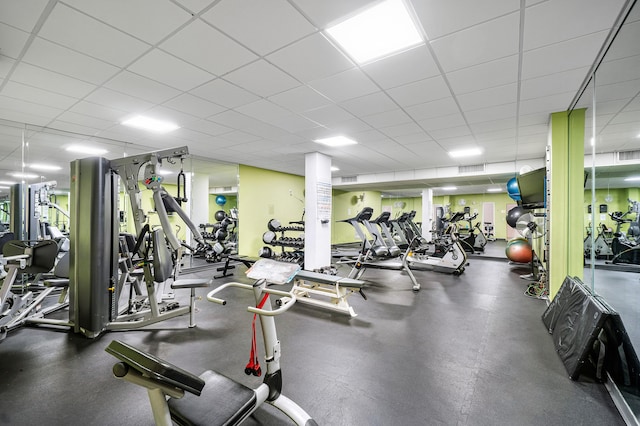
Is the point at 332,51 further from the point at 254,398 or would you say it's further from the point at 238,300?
the point at 238,300

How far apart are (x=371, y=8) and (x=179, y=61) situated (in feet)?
5.65

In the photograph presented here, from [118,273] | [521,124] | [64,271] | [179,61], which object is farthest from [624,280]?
[64,271]

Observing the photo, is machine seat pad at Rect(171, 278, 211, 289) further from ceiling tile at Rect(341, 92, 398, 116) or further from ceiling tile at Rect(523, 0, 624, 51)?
ceiling tile at Rect(523, 0, 624, 51)

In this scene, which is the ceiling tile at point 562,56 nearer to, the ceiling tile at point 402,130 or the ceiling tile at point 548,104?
the ceiling tile at point 548,104

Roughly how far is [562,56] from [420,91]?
1.19 m

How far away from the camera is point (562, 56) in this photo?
2.37 meters

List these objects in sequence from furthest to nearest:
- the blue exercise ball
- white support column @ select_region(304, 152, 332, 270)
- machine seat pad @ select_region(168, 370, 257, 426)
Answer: white support column @ select_region(304, 152, 332, 270) → the blue exercise ball → machine seat pad @ select_region(168, 370, 257, 426)

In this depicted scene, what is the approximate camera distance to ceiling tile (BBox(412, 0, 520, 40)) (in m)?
1.78

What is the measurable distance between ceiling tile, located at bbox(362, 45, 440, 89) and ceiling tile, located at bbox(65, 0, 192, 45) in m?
→ 1.58

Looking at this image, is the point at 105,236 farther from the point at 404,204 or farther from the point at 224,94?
the point at 404,204

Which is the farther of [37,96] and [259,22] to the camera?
[37,96]

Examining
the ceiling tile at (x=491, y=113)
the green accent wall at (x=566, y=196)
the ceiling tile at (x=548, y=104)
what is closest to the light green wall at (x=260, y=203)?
the ceiling tile at (x=491, y=113)

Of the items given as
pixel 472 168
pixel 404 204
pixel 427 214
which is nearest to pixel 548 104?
pixel 472 168

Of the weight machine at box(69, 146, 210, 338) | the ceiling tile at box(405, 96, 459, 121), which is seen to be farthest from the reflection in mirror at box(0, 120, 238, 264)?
the ceiling tile at box(405, 96, 459, 121)
